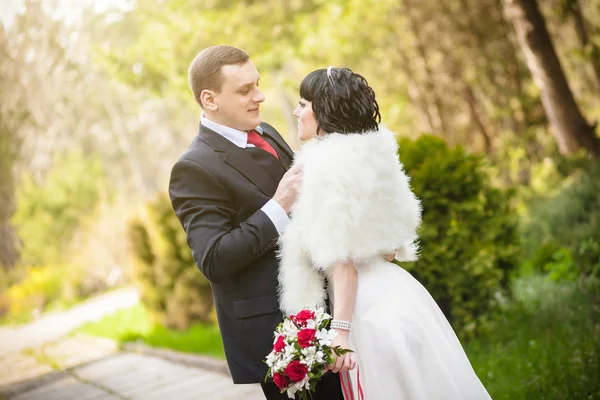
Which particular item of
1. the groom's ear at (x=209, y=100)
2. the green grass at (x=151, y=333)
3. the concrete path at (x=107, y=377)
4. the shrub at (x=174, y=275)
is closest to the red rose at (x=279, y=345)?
the groom's ear at (x=209, y=100)

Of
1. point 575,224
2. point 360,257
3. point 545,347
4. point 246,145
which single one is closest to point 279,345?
point 360,257

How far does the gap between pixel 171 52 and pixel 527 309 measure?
9.20 meters

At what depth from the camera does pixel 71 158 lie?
26.7 m

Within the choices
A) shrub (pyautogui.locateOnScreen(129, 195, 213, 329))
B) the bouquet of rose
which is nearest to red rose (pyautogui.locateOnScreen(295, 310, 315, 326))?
the bouquet of rose

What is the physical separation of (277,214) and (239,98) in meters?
0.54

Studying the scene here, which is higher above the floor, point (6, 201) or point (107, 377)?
point (6, 201)

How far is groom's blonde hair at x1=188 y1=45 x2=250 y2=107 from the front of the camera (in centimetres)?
274

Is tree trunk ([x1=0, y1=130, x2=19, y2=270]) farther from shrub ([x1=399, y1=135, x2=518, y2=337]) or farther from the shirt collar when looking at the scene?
the shirt collar

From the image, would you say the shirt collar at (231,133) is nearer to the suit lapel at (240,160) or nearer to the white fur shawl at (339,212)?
the suit lapel at (240,160)

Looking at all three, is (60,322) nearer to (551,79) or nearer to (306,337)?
(551,79)

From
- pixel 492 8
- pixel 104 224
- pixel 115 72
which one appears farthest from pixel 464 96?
pixel 104 224

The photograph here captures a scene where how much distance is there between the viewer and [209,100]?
2789 millimetres

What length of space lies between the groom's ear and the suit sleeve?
28cm

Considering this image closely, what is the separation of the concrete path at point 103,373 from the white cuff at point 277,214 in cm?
306
